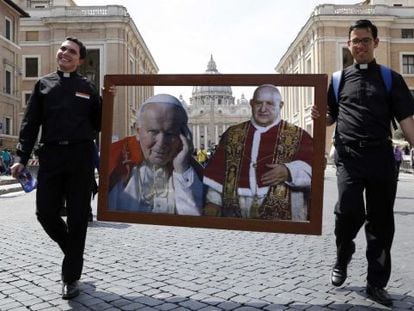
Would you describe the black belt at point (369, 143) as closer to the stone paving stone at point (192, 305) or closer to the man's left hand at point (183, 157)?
the man's left hand at point (183, 157)

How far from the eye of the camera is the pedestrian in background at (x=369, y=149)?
4.10m

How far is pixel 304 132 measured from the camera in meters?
4.29

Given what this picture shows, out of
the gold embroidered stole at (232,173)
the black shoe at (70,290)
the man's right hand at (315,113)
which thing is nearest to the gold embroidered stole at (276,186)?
the gold embroidered stole at (232,173)

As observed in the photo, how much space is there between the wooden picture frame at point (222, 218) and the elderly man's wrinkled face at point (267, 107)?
0.26 feet

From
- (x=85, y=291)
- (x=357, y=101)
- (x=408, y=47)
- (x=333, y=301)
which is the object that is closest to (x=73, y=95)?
(x=85, y=291)

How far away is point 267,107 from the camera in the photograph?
14.2 ft

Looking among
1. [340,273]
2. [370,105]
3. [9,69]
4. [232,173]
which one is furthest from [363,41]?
[9,69]

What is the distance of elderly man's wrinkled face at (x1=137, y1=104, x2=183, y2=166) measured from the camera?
14.7 ft

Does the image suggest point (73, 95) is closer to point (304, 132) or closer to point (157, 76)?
point (157, 76)

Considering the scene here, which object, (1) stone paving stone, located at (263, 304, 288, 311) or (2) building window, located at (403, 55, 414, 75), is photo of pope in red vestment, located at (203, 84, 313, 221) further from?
(2) building window, located at (403, 55, 414, 75)

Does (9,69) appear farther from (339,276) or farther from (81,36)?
(339,276)

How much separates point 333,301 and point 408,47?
54.1m

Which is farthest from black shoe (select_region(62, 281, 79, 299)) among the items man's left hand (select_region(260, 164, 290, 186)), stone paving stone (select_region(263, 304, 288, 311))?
man's left hand (select_region(260, 164, 290, 186))

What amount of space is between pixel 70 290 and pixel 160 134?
1430 millimetres
